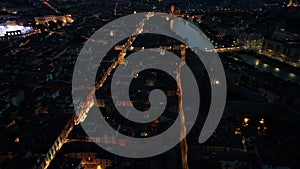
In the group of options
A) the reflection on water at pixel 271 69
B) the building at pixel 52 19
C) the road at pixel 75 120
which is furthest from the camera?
the building at pixel 52 19

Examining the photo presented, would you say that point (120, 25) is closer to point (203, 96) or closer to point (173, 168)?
point (203, 96)

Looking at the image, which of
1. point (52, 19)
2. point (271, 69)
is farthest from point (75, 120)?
point (52, 19)

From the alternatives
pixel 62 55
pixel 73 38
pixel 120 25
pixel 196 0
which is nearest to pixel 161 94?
pixel 62 55

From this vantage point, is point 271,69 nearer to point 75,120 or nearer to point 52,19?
point 75,120

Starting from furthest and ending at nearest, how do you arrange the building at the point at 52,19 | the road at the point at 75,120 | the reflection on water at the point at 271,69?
the building at the point at 52,19, the reflection on water at the point at 271,69, the road at the point at 75,120

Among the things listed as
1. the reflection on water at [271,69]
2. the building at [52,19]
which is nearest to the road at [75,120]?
the reflection on water at [271,69]

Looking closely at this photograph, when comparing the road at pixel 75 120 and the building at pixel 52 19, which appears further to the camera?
the building at pixel 52 19

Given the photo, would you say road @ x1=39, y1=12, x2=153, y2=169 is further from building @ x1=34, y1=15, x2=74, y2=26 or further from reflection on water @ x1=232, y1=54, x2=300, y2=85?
building @ x1=34, y1=15, x2=74, y2=26

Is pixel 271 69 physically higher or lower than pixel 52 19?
higher

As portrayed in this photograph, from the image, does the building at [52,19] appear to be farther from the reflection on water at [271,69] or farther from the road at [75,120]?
the reflection on water at [271,69]
